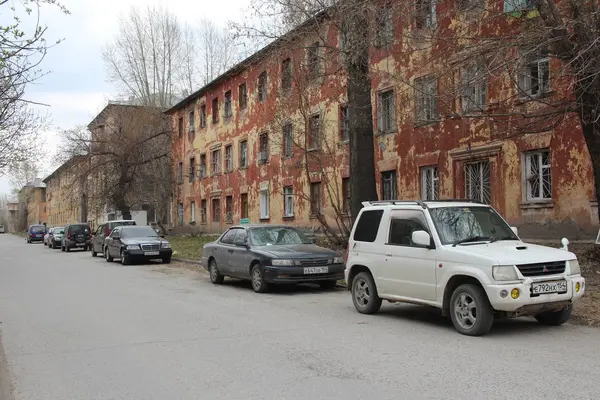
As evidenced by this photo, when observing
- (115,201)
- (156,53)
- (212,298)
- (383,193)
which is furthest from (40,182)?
(212,298)

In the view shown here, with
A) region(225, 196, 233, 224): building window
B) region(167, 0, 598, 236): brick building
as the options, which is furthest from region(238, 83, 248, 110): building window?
region(225, 196, 233, 224): building window

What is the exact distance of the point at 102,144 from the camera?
137 feet

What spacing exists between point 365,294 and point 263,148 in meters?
24.5

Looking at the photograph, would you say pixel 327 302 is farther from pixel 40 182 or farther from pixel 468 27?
pixel 40 182

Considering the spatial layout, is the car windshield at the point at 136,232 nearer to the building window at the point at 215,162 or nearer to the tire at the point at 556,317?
the building window at the point at 215,162

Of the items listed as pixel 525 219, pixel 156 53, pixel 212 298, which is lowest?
pixel 212 298

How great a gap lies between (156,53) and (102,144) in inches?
540

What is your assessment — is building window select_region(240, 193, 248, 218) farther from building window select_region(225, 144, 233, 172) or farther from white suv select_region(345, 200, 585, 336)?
white suv select_region(345, 200, 585, 336)

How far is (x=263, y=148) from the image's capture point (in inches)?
1315

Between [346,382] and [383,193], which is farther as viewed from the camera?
[383,193]

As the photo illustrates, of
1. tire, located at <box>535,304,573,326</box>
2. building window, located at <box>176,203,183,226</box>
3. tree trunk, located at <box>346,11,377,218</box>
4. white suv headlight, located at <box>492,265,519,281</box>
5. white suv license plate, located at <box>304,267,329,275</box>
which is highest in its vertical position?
tree trunk, located at <box>346,11,377,218</box>

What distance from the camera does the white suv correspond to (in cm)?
726

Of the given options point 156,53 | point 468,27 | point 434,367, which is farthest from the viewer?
point 156,53

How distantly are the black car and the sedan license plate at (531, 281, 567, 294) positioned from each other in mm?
5853
